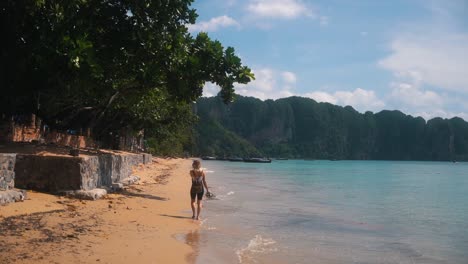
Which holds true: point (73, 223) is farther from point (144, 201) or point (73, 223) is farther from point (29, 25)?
point (29, 25)

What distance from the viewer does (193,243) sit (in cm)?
873

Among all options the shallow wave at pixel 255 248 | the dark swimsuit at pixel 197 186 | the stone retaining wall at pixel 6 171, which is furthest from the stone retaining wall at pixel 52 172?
the shallow wave at pixel 255 248

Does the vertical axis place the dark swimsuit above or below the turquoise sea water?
above

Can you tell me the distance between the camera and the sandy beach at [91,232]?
6.35 m

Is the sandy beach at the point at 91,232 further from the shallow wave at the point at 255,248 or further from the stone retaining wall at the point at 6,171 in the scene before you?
the shallow wave at the point at 255,248

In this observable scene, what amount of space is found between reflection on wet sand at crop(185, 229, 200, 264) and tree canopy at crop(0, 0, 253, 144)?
496 centimetres

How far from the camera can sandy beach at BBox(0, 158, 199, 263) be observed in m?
6.35

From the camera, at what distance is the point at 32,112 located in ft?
63.3

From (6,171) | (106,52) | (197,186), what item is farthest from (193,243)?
(106,52)

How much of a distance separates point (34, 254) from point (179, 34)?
9642 mm

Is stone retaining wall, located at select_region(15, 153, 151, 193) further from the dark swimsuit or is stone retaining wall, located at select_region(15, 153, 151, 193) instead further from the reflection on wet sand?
the reflection on wet sand

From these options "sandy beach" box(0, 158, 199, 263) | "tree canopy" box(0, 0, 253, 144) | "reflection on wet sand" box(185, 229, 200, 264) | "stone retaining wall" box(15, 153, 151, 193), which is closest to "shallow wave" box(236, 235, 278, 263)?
"reflection on wet sand" box(185, 229, 200, 264)

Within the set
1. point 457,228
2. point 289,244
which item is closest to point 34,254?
point 289,244

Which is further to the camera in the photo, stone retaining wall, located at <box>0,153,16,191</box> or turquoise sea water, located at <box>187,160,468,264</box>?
stone retaining wall, located at <box>0,153,16,191</box>
